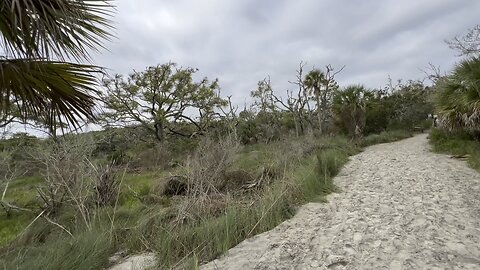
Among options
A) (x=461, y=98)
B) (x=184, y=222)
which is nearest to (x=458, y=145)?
(x=461, y=98)

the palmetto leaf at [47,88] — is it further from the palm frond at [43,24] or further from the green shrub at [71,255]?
the green shrub at [71,255]

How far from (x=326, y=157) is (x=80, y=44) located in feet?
27.0

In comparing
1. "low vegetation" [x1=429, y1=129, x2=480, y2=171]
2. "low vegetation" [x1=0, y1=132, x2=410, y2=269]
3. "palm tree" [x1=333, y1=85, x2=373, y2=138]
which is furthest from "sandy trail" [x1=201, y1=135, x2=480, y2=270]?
"palm tree" [x1=333, y1=85, x2=373, y2=138]

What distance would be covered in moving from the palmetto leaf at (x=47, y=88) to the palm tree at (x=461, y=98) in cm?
997

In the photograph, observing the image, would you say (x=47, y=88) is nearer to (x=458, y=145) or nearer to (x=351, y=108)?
(x=458, y=145)

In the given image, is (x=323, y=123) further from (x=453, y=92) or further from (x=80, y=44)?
(x=80, y=44)

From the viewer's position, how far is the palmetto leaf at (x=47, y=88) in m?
2.66

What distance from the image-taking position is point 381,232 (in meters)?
4.67

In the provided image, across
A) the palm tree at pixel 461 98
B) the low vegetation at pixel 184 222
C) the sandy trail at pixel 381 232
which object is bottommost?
the sandy trail at pixel 381 232

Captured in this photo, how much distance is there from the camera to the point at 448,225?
4797 mm

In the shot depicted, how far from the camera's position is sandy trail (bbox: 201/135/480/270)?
3.84m

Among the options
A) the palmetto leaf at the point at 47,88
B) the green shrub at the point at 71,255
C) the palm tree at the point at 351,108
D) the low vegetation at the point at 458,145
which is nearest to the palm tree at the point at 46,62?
the palmetto leaf at the point at 47,88


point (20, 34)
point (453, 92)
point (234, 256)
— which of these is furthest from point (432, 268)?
point (453, 92)

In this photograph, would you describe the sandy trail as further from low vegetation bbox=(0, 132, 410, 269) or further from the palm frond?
the palm frond
